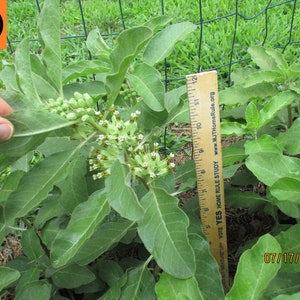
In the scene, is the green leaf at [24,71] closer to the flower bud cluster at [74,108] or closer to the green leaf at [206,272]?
the flower bud cluster at [74,108]

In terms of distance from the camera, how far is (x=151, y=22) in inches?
63.3

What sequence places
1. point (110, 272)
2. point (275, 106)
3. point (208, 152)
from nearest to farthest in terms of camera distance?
point (208, 152), point (275, 106), point (110, 272)

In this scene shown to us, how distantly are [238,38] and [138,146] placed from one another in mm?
2378

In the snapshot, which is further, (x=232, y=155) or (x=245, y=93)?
(x=245, y=93)

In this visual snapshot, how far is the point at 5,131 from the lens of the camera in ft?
3.71

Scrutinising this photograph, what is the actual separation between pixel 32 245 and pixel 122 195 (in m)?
0.67

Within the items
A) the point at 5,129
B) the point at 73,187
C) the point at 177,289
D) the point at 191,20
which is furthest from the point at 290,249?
the point at 191,20

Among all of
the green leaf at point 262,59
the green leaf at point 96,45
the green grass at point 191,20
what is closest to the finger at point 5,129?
the green leaf at point 96,45

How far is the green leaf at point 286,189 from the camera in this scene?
1.27 metres

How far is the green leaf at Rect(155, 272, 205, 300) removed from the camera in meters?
1.30

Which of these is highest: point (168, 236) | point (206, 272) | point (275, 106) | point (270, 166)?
point (275, 106)

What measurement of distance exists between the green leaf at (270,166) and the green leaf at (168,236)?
25 cm

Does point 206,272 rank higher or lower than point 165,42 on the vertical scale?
lower

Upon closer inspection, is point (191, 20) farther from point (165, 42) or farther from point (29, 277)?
point (29, 277)
